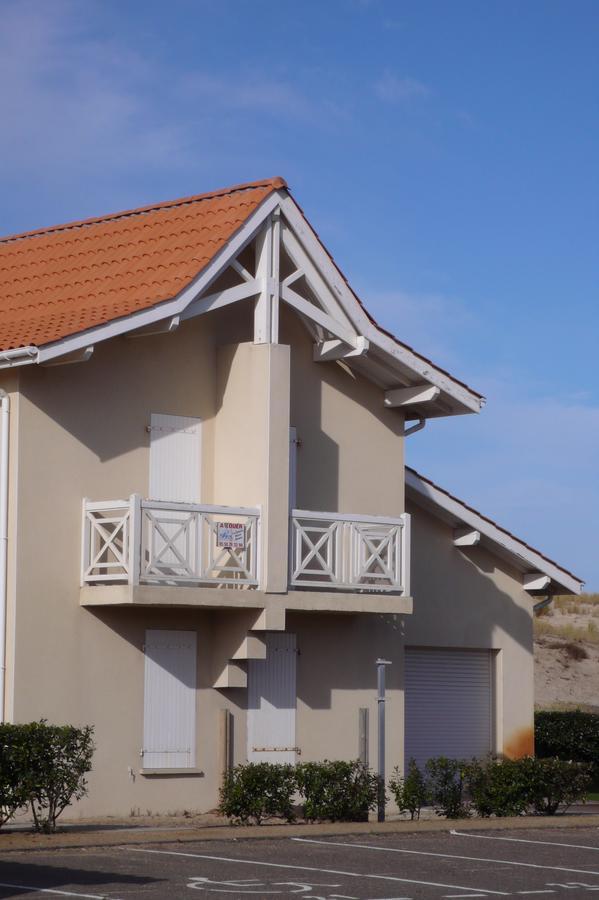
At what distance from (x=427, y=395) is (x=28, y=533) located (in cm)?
653

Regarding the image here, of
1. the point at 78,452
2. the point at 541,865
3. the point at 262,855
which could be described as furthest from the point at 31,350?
the point at 541,865

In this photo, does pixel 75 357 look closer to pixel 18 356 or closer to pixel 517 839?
pixel 18 356

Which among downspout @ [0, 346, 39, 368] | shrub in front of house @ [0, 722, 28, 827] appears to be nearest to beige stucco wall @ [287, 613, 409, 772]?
downspout @ [0, 346, 39, 368]

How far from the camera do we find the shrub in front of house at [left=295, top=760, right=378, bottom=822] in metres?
18.2

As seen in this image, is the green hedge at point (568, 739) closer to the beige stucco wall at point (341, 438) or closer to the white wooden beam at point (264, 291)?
the beige stucco wall at point (341, 438)

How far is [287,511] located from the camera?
64.9ft

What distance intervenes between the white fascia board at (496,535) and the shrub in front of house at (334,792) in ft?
18.6

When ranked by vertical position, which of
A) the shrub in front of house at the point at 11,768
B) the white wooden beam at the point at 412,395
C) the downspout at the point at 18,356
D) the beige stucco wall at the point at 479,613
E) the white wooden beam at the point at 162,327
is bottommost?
the shrub in front of house at the point at 11,768

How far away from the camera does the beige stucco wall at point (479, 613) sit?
77.7 ft

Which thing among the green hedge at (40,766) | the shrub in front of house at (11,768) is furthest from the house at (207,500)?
the shrub in front of house at (11,768)

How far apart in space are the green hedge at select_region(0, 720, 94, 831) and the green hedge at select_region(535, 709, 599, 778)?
13.5 m

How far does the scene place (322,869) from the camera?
13453 mm

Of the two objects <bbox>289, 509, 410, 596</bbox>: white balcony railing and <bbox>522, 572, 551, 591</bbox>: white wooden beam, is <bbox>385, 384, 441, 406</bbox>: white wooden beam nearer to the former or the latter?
<bbox>289, 509, 410, 596</bbox>: white balcony railing

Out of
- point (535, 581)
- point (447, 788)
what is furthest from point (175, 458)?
point (535, 581)
